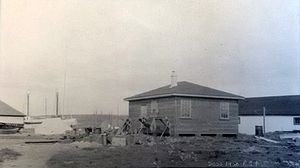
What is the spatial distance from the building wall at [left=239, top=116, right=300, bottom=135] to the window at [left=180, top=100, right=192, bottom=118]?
6908 millimetres

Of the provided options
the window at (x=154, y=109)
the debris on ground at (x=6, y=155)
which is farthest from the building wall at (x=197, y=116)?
the debris on ground at (x=6, y=155)

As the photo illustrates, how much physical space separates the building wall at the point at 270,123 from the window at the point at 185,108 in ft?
22.7

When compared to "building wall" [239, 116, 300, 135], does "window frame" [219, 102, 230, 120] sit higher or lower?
higher

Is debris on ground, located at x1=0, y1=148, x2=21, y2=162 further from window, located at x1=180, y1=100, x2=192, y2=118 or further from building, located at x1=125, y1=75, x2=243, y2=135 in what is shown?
window, located at x1=180, y1=100, x2=192, y2=118

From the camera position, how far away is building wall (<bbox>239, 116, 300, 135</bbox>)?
18198mm

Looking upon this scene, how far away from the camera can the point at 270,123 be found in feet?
63.4

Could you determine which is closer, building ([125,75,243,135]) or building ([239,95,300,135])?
building ([125,75,243,135])

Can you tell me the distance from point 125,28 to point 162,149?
255cm

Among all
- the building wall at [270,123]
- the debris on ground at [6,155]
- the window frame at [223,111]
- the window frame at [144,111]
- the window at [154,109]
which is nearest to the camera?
the debris on ground at [6,155]

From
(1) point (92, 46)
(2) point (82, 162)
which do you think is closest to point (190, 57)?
(1) point (92, 46)

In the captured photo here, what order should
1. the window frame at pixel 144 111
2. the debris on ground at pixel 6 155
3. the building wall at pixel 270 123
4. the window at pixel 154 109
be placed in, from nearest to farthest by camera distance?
1. the debris on ground at pixel 6 155
2. the window at pixel 154 109
3. the window frame at pixel 144 111
4. the building wall at pixel 270 123

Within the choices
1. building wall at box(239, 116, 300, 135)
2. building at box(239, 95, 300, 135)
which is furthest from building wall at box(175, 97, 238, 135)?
building wall at box(239, 116, 300, 135)

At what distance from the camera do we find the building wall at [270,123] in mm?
Result: 18198

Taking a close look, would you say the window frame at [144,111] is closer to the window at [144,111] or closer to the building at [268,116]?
the window at [144,111]
